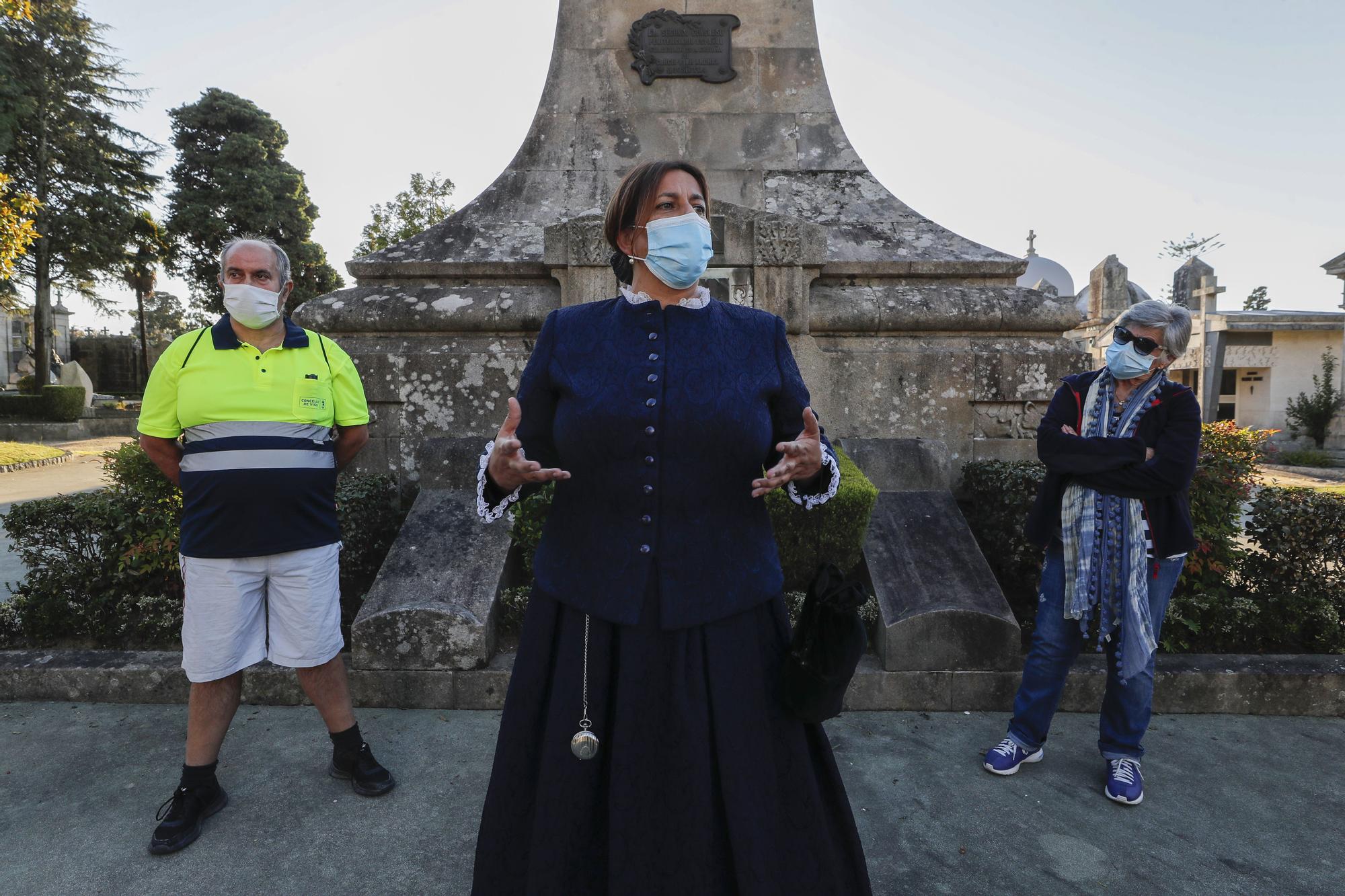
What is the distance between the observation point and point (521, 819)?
191cm

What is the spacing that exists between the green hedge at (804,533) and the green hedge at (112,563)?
→ 3.36 feet

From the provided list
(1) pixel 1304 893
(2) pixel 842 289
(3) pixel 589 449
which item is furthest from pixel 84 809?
(2) pixel 842 289

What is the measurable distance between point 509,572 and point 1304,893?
3.60 meters

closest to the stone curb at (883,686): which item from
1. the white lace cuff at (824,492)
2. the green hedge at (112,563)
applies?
the green hedge at (112,563)

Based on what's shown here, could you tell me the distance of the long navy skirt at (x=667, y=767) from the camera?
1758 mm

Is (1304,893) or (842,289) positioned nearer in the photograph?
(1304,893)

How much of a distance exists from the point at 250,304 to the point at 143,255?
102ft

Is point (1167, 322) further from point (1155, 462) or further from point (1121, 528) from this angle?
point (1121, 528)

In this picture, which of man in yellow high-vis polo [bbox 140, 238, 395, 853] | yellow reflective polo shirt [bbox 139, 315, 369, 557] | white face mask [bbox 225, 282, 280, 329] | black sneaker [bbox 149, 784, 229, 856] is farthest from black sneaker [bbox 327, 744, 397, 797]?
white face mask [bbox 225, 282, 280, 329]

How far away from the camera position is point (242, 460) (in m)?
2.64

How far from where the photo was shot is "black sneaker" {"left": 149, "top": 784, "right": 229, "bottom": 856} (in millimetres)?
2529

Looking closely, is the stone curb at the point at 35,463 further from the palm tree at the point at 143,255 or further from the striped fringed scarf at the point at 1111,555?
the striped fringed scarf at the point at 1111,555

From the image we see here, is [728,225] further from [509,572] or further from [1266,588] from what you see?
[1266,588]

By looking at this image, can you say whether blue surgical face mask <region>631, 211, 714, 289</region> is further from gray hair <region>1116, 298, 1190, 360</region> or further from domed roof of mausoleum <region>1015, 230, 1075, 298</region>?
domed roof of mausoleum <region>1015, 230, 1075, 298</region>
